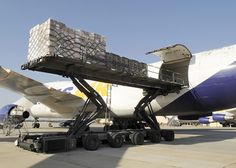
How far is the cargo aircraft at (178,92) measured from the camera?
16.3 metres

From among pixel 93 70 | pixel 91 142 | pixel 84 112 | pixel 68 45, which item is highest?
pixel 68 45

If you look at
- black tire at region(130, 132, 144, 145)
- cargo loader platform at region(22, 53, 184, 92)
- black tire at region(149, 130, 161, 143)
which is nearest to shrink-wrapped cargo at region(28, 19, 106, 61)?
cargo loader platform at region(22, 53, 184, 92)

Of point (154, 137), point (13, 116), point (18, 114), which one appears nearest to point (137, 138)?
point (154, 137)

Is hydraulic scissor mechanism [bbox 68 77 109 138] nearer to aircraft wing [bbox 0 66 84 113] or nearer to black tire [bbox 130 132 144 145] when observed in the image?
black tire [bbox 130 132 144 145]

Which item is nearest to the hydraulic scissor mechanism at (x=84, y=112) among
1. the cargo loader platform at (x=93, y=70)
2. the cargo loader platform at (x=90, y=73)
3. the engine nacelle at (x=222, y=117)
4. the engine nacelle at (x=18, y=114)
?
the cargo loader platform at (x=90, y=73)

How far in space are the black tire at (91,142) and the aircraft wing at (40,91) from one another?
6.00 m

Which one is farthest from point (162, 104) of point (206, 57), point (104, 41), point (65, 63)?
point (65, 63)

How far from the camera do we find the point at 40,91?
20.7 m

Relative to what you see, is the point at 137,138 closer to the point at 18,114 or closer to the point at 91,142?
the point at 91,142

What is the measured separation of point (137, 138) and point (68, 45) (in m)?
5.98

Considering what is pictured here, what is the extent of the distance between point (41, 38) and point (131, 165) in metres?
6.79

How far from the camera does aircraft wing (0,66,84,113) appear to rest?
57.2 ft

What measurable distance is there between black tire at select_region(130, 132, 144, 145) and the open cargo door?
4.15 metres

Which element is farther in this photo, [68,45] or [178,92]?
[178,92]
